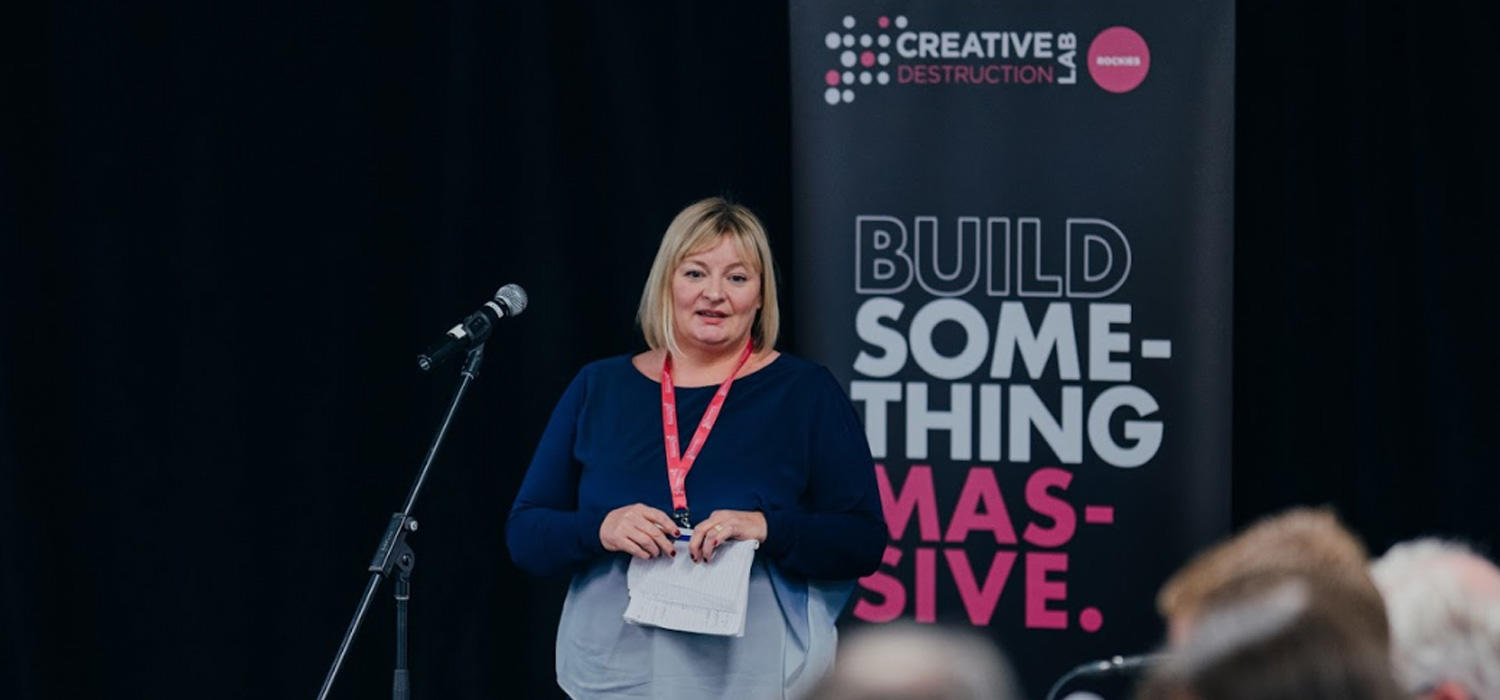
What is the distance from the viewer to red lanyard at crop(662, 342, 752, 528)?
297cm

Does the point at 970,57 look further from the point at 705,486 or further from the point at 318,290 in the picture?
the point at 318,290

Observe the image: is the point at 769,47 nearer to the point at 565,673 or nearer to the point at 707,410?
the point at 707,410

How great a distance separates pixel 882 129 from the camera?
12.7 feet

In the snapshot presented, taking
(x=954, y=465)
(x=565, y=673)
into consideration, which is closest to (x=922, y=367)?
(x=954, y=465)

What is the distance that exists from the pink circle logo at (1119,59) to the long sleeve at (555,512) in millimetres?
1396

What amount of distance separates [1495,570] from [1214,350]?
Answer: 2.21 metres

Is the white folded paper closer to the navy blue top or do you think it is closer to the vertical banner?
the navy blue top

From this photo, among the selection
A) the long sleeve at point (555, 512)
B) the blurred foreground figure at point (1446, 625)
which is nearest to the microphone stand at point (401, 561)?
the long sleeve at point (555, 512)

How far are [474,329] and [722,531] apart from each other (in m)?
0.72

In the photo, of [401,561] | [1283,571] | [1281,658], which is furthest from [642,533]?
[1281,658]

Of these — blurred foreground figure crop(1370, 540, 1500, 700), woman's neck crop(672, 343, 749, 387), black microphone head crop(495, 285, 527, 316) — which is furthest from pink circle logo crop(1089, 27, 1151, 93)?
blurred foreground figure crop(1370, 540, 1500, 700)

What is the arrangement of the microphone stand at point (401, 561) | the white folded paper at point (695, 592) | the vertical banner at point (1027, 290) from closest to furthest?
the white folded paper at point (695, 592) → the microphone stand at point (401, 561) → the vertical banner at point (1027, 290)

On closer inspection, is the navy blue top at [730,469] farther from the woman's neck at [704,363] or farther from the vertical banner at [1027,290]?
the vertical banner at [1027,290]

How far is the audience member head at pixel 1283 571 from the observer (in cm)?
115
